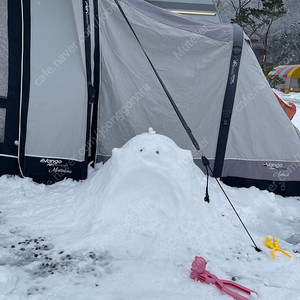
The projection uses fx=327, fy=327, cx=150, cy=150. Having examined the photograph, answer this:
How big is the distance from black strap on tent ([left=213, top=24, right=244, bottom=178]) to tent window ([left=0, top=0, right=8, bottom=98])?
281 cm

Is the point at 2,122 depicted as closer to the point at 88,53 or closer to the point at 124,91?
the point at 88,53

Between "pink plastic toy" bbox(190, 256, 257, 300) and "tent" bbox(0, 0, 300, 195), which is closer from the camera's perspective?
"pink plastic toy" bbox(190, 256, 257, 300)

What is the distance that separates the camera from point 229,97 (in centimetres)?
432

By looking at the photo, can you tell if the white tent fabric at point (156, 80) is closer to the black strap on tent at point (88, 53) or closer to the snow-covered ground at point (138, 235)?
the black strap on tent at point (88, 53)

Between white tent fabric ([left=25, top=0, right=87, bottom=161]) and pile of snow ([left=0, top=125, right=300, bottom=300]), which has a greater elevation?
white tent fabric ([left=25, top=0, right=87, bottom=161])

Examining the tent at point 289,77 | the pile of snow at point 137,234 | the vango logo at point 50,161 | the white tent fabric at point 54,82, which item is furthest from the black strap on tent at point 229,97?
the tent at point 289,77

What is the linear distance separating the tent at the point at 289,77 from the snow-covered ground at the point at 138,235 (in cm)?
2623

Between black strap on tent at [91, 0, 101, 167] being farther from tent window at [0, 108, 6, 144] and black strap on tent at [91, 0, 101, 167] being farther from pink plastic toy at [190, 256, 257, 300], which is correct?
pink plastic toy at [190, 256, 257, 300]

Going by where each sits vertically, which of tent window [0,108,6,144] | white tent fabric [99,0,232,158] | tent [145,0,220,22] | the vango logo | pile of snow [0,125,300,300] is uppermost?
tent [145,0,220,22]

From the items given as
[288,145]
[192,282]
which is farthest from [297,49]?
[192,282]

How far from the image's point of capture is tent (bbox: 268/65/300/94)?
89.1 feet

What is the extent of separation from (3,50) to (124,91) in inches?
61.2

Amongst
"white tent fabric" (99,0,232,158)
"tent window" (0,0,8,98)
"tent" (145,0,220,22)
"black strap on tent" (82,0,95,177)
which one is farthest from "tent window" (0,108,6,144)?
"tent" (145,0,220,22)

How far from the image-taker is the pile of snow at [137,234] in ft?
7.89
